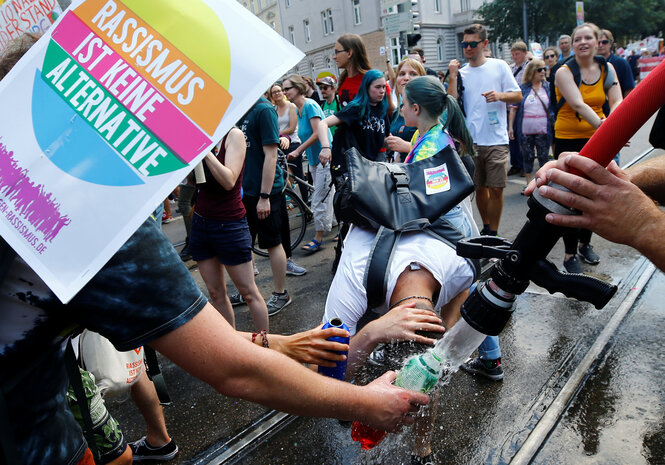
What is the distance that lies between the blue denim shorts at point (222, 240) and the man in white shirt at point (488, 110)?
2.88m

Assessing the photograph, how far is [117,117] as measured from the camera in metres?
0.85

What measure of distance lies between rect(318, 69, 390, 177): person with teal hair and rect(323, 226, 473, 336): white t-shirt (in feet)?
8.12

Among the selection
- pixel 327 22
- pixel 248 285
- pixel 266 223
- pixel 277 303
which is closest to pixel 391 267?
pixel 248 285

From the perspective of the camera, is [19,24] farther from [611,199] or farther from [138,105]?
[611,199]

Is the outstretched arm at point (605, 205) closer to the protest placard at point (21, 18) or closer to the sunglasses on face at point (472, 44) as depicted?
the protest placard at point (21, 18)

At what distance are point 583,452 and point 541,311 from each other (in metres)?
1.55

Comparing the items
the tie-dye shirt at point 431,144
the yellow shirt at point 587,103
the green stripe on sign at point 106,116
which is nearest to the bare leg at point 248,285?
the tie-dye shirt at point 431,144

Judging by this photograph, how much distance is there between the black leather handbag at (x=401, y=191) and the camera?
2145mm

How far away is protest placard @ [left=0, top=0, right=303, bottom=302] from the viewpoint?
2.69ft

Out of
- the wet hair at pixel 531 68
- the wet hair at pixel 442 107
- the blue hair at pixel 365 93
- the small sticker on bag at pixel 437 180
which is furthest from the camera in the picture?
the wet hair at pixel 531 68

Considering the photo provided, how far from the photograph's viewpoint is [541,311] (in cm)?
374

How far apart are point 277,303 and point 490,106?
3074 mm

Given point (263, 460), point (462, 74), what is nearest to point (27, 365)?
point (263, 460)

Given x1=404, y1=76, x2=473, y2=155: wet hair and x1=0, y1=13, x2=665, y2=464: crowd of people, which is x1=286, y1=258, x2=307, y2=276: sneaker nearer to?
x1=0, y1=13, x2=665, y2=464: crowd of people
